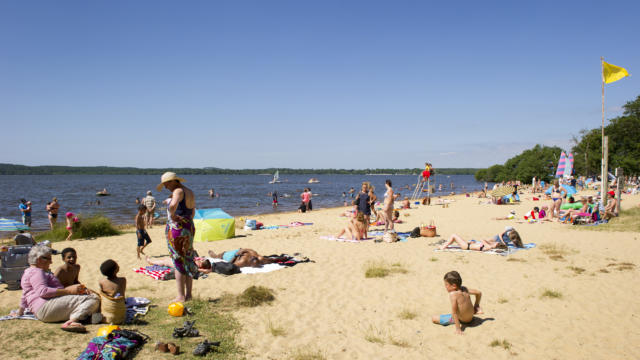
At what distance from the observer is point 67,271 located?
5.07 m

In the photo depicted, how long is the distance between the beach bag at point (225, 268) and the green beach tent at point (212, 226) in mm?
4055

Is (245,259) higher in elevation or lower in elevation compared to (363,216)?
lower

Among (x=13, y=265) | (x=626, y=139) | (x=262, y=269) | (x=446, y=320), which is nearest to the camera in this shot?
(x=446, y=320)

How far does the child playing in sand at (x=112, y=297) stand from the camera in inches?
185

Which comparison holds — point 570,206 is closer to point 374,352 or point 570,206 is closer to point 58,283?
point 374,352

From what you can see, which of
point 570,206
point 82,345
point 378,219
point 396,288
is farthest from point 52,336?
point 570,206

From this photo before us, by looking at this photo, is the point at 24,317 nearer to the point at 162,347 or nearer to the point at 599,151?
the point at 162,347

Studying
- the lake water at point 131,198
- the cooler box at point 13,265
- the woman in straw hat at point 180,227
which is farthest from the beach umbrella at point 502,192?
the cooler box at point 13,265

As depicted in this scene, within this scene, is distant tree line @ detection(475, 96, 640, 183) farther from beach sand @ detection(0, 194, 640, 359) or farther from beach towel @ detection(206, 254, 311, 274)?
beach towel @ detection(206, 254, 311, 274)

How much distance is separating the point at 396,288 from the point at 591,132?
54.0 meters

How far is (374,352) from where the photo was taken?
4.32m

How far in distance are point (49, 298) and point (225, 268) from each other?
3.15 metres

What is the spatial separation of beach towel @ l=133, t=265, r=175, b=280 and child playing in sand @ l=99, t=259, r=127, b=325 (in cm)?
235

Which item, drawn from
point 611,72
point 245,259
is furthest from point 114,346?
point 611,72
